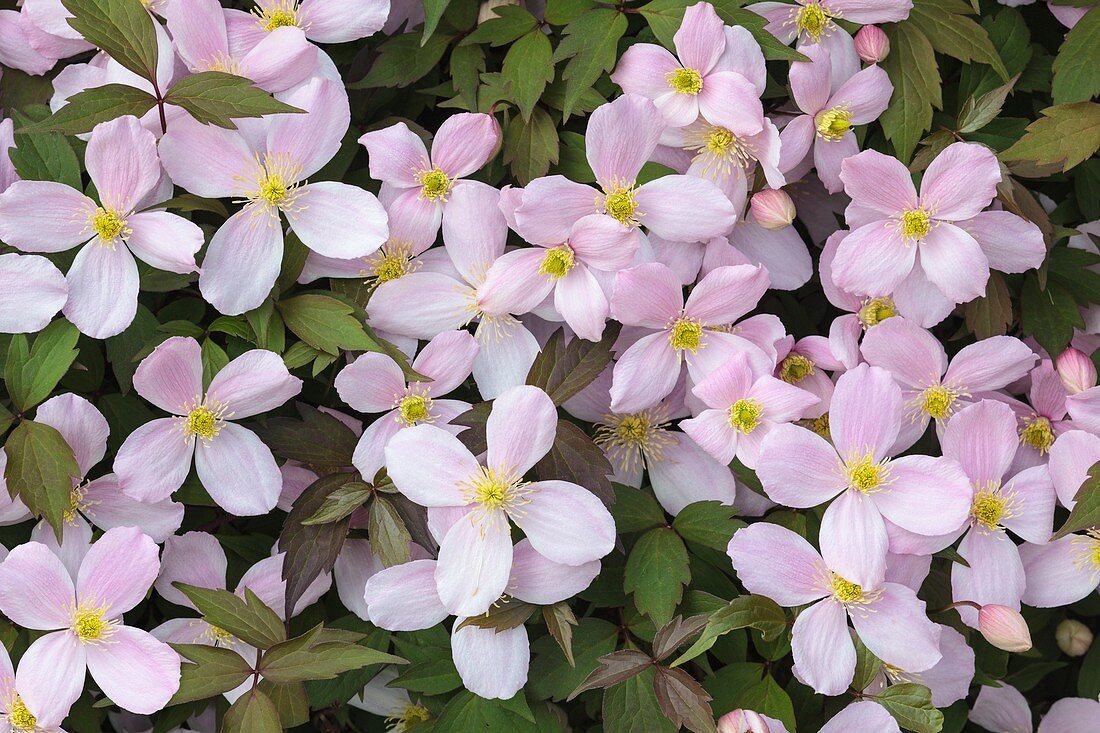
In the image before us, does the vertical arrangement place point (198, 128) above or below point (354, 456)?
above

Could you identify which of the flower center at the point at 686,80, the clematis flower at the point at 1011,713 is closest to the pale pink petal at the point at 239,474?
the flower center at the point at 686,80

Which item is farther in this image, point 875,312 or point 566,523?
point 875,312

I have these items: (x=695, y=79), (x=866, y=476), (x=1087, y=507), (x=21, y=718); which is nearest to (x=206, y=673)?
(x=21, y=718)

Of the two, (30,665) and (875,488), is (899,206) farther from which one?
(30,665)

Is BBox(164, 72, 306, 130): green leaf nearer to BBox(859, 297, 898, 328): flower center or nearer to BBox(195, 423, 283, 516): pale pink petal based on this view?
BBox(195, 423, 283, 516): pale pink petal

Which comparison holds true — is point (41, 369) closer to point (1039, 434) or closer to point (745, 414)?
point (745, 414)

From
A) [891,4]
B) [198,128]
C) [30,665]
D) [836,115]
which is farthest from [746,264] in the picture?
[30,665]
